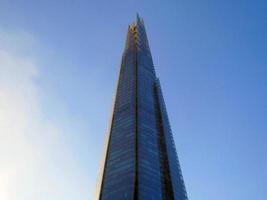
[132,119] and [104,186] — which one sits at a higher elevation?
[132,119]

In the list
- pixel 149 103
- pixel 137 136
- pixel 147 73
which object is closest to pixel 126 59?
pixel 147 73

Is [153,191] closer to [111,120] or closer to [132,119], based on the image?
[132,119]

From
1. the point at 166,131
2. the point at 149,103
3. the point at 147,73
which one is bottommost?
the point at 166,131

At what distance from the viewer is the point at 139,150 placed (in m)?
111

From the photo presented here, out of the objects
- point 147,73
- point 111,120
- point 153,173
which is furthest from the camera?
point 147,73

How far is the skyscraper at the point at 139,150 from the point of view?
10031 centimetres

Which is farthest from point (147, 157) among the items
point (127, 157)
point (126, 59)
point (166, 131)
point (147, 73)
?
point (126, 59)

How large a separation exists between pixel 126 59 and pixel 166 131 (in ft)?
203

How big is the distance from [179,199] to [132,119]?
32375mm

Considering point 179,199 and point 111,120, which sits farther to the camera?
point 111,120

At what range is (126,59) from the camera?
184 metres

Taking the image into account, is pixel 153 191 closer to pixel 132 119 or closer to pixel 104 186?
pixel 104 186

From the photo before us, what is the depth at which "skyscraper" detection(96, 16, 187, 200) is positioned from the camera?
329 feet

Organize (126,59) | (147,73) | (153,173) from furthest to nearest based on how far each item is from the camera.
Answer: (126,59) < (147,73) < (153,173)
